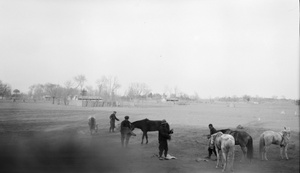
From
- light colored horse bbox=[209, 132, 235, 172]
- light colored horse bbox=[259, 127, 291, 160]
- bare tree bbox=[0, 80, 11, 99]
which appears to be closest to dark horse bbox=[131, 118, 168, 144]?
light colored horse bbox=[209, 132, 235, 172]

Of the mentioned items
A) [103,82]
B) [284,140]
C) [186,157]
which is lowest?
[186,157]

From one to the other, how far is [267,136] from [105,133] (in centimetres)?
907

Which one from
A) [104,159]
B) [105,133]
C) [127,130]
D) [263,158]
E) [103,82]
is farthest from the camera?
[103,82]

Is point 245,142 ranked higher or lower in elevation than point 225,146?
lower

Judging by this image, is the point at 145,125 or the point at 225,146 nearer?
the point at 225,146

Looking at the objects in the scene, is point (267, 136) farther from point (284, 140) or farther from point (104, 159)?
point (104, 159)

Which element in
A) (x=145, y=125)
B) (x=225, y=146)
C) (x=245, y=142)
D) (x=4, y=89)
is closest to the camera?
(x=225, y=146)

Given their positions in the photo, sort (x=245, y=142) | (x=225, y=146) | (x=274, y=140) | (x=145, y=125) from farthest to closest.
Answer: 1. (x=145, y=125)
2. (x=274, y=140)
3. (x=245, y=142)
4. (x=225, y=146)

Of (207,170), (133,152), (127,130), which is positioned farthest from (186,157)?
(127,130)

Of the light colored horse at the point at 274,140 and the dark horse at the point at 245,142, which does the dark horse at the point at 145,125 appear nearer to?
the dark horse at the point at 245,142

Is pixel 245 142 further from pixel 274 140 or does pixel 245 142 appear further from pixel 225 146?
pixel 225 146

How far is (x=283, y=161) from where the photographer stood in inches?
306

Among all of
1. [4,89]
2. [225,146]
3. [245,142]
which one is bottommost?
[245,142]

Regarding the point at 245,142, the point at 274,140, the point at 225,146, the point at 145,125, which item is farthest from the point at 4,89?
the point at 274,140
